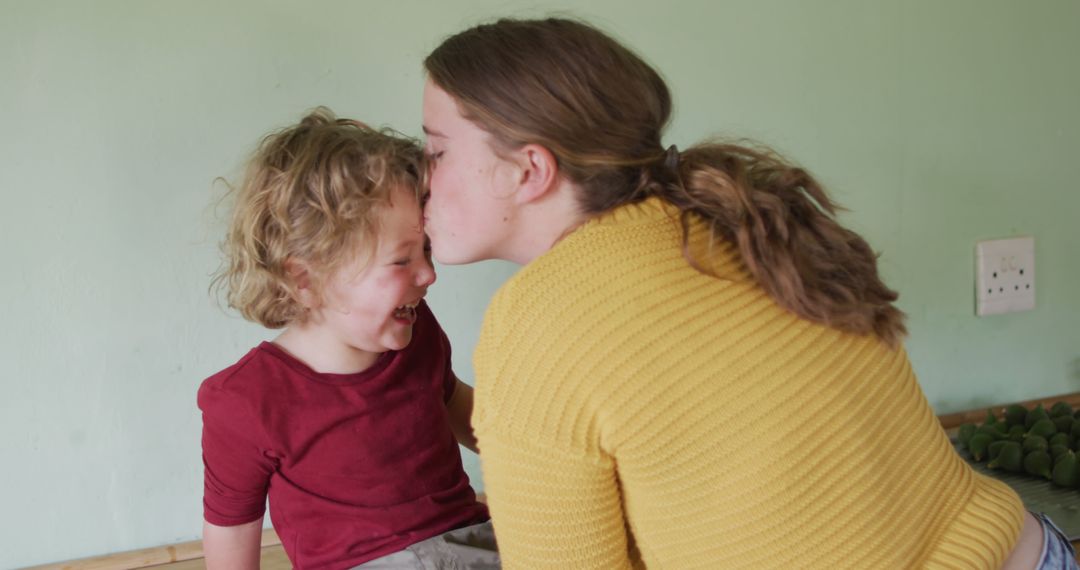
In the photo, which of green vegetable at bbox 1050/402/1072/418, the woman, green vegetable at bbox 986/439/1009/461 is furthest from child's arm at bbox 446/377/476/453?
green vegetable at bbox 1050/402/1072/418

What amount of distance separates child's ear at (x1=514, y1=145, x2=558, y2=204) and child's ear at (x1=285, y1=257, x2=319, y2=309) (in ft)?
0.81

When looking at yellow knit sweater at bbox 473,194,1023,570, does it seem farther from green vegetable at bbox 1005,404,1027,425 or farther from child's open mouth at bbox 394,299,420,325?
green vegetable at bbox 1005,404,1027,425

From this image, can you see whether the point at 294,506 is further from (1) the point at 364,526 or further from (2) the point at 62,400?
(2) the point at 62,400

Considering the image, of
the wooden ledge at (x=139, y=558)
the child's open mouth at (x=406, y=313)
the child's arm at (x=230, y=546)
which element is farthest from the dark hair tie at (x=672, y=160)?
the wooden ledge at (x=139, y=558)

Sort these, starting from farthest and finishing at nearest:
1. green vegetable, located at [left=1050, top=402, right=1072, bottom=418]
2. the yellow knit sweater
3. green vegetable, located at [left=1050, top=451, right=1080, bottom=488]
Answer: green vegetable, located at [left=1050, top=402, right=1072, bottom=418]
green vegetable, located at [left=1050, top=451, right=1080, bottom=488]
the yellow knit sweater

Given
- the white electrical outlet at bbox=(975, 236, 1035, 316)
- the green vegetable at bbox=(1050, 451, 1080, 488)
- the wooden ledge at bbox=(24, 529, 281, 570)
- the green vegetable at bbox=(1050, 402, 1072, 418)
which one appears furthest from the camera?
the white electrical outlet at bbox=(975, 236, 1035, 316)

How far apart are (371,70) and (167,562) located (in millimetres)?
585

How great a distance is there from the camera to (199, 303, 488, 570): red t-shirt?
0.89 m

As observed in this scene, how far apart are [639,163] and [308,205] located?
1.03 ft

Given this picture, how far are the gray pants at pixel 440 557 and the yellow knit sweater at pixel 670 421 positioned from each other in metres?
0.18

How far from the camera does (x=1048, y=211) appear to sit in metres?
1.50

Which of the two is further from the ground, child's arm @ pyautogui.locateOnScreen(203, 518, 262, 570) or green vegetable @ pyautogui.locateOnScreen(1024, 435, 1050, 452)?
child's arm @ pyautogui.locateOnScreen(203, 518, 262, 570)

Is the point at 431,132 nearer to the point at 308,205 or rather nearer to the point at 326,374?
the point at 308,205

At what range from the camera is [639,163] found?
2.54 ft
